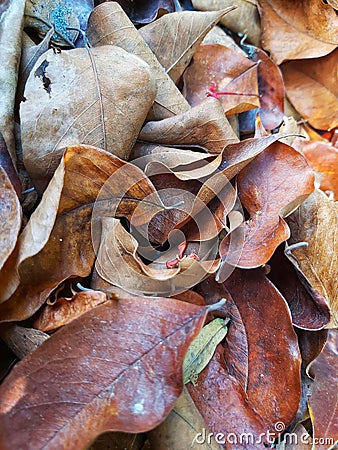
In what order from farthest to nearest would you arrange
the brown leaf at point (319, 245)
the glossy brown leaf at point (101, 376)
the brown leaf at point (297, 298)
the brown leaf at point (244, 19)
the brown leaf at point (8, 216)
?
the brown leaf at point (244, 19)
the brown leaf at point (319, 245)
the brown leaf at point (297, 298)
the brown leaf at point (8, 216)
the glossy brown leaf at point (101, 376)

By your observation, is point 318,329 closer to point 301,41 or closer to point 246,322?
point 246,322

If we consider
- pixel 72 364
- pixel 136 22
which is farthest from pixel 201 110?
pixel 72 364

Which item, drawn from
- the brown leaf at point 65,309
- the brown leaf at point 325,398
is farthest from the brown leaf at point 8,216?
the brown leaf at point 325,398

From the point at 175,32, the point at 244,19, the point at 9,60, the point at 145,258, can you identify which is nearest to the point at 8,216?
the point at 145,258

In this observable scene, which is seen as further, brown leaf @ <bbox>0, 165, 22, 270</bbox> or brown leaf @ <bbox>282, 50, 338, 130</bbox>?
brown leaf @ <bbox>282, 50, 338, 130</bbox>

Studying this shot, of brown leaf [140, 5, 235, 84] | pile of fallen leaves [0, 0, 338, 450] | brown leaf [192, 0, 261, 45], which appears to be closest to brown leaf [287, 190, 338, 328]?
pile of fallen leaves [0, 0, 338, 450]

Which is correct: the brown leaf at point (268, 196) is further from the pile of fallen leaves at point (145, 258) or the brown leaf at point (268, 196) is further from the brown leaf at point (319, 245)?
the brown leaf at point (319, 245)

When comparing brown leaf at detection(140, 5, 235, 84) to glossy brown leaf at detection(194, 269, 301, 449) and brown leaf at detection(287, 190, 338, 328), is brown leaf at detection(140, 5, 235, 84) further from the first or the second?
glossy brown leaf at detection(194, 269, 301, 449)
